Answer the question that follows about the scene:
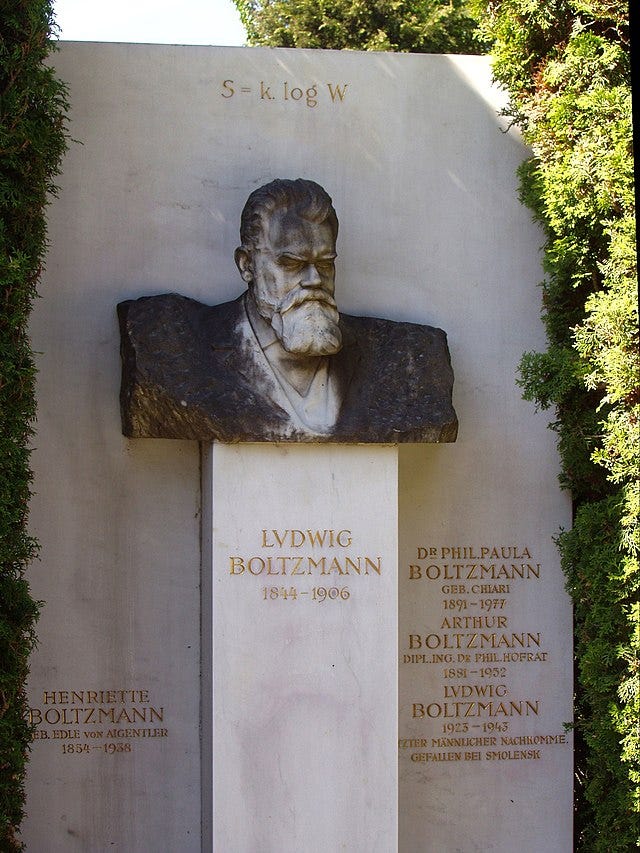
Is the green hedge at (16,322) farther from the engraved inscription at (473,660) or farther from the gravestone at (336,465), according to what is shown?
the engraved inscription at (473,660)

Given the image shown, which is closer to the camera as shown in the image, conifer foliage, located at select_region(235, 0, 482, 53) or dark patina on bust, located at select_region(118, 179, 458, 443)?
dark patina on bust, located at select_region(118, 179, 458, 443)

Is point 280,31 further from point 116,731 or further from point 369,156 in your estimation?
point 116,731

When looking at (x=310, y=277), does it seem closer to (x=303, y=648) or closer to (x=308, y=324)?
(x=308, y=324)

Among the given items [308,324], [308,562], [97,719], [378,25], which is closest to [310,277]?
[308,324]

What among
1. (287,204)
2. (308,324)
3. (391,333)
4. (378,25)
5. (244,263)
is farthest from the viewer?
(378,25)

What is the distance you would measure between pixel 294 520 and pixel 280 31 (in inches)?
337

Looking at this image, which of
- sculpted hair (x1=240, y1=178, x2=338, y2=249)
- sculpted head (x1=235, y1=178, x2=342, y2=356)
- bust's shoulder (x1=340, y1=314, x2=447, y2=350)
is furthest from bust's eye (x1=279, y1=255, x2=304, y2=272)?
bust's shoulder (x1=340, y1=314, x2=447, y2=350)

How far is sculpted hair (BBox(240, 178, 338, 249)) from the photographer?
4707 mm

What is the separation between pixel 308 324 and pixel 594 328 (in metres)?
1.23

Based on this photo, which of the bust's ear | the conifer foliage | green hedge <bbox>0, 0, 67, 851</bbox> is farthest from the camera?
the conifer foliage

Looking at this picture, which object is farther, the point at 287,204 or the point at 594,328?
the point at 594,328

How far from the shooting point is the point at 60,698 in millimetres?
5121

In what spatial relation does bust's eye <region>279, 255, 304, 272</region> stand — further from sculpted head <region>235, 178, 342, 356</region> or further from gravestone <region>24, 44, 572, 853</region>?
gravestone <region>24, 44, 572, 853</region>

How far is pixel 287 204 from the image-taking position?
474cm
